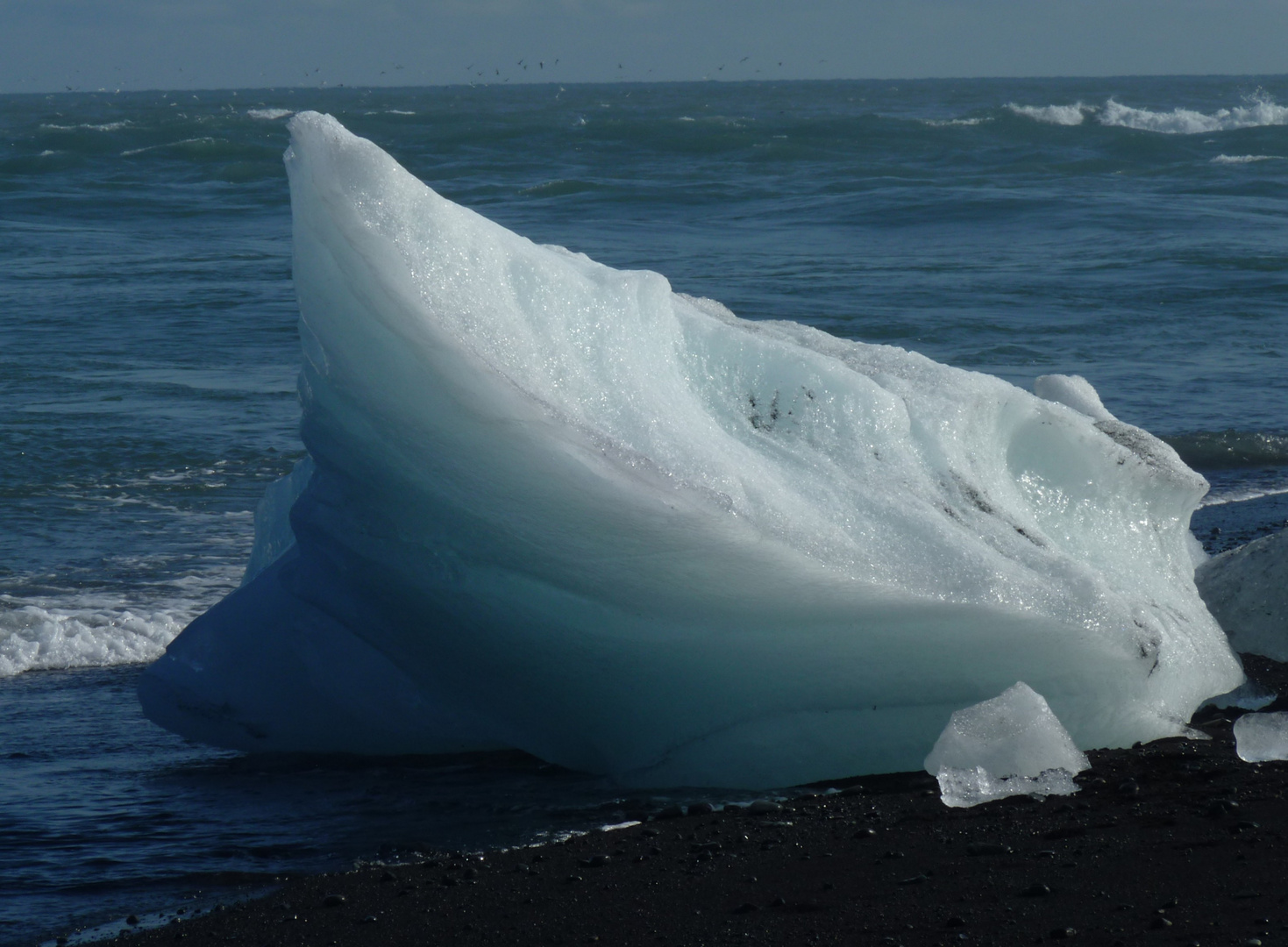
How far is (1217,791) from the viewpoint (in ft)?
12.1

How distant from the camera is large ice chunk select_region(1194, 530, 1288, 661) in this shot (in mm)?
5000

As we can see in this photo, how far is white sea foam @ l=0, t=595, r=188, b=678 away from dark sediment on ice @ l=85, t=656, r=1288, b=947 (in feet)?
8.52

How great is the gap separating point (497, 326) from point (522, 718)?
1.18 m

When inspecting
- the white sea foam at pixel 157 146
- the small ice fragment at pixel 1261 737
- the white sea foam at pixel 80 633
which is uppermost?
the white sea foam at pixel 157 146

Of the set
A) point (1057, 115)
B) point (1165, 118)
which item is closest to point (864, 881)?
point (1057, 115)

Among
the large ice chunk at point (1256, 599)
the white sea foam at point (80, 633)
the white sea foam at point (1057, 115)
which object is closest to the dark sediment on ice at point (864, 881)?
the large ice chunk at point (1256, 599)

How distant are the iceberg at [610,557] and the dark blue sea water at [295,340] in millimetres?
311

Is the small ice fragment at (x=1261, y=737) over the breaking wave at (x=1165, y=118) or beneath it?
beneath

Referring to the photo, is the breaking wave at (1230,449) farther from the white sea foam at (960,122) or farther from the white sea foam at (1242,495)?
the white sea foam at (960,122)

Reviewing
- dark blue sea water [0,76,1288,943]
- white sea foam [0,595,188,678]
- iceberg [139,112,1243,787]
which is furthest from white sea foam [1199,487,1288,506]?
white sea foam [0,595,188,678]

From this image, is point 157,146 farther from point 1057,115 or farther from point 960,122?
point 1057,115

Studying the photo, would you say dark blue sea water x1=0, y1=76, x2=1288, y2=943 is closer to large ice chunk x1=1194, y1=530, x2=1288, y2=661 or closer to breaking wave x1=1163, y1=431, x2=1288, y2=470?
breaking wave x1=1163, y1=431, x2=1288, y2=470

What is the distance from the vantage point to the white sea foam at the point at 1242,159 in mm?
30562

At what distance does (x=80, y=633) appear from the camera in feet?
19.2
